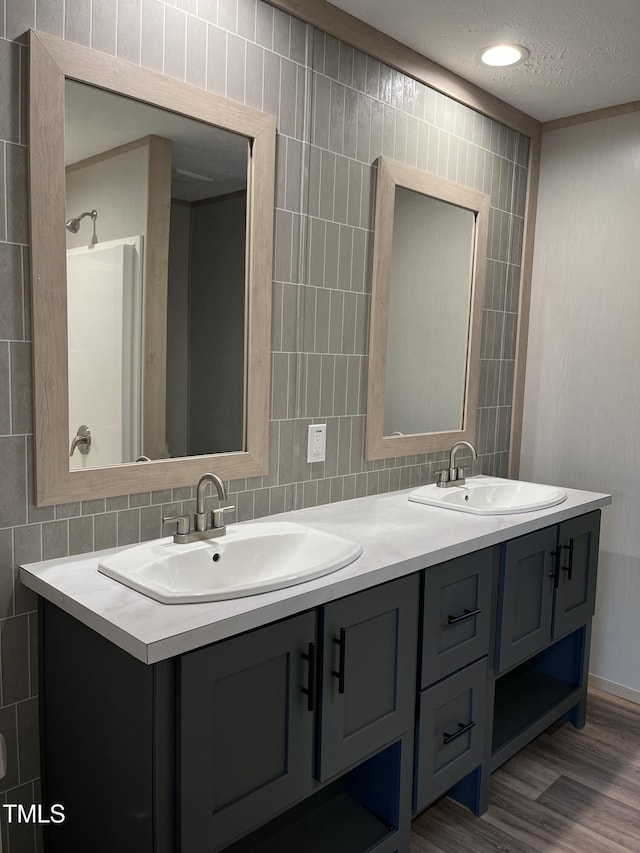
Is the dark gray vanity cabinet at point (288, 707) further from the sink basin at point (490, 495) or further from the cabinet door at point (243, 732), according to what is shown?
the sink basin at point (490, 495)

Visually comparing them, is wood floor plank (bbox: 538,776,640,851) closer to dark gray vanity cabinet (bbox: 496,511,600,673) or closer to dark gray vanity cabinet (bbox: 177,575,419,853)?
dark gray vanity cabinet (bbox: 496,511,600,673)

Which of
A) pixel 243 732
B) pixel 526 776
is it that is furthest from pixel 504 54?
pixel 526 776

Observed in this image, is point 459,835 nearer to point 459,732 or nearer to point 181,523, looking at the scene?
point 459,732

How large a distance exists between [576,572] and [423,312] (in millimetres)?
1054

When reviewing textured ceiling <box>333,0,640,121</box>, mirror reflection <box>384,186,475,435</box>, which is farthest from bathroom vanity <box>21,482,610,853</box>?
textured ceiling <box>333,0,640,121</box>

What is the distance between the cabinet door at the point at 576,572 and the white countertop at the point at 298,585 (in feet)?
0.27

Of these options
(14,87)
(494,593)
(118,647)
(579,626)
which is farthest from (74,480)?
(579,626)

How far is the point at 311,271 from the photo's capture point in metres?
2.05

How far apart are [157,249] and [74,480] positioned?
61 cm

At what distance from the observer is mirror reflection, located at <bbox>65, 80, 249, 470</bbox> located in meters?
1.54

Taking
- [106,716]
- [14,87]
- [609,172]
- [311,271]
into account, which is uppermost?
[609,172]

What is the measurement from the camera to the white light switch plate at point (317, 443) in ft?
6.90

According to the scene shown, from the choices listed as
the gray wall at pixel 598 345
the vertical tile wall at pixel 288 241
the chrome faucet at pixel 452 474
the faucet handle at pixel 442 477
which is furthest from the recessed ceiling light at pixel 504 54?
the faucet handle at pixel 442 477

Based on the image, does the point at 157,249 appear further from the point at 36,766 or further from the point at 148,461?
the point at 36,766
